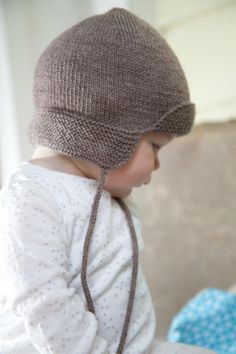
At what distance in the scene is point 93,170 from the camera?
792 mm

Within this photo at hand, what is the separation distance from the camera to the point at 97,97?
73 centimetres

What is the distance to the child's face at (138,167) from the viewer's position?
2.60 feet

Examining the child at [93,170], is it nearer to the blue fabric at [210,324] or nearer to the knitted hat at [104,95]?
the knitted hat at [104,95]

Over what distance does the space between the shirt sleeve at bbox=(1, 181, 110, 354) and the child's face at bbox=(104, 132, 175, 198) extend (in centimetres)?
15

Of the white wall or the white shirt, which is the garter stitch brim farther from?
the white wall

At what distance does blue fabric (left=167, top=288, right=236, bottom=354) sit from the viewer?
3.76 feet

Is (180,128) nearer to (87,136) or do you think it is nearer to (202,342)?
(87,136)

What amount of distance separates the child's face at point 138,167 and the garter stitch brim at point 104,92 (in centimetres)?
3

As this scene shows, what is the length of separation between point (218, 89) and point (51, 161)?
2.43ft

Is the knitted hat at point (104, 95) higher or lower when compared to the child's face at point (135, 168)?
higher

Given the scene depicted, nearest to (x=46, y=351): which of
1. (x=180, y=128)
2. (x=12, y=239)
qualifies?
(x=12, y=239)

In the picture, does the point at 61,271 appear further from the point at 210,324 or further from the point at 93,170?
the point at 210,324

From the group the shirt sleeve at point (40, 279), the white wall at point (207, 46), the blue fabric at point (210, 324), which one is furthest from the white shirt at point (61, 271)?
the white wall at point (207, 46)

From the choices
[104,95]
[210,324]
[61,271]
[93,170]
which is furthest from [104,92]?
[210,324]
